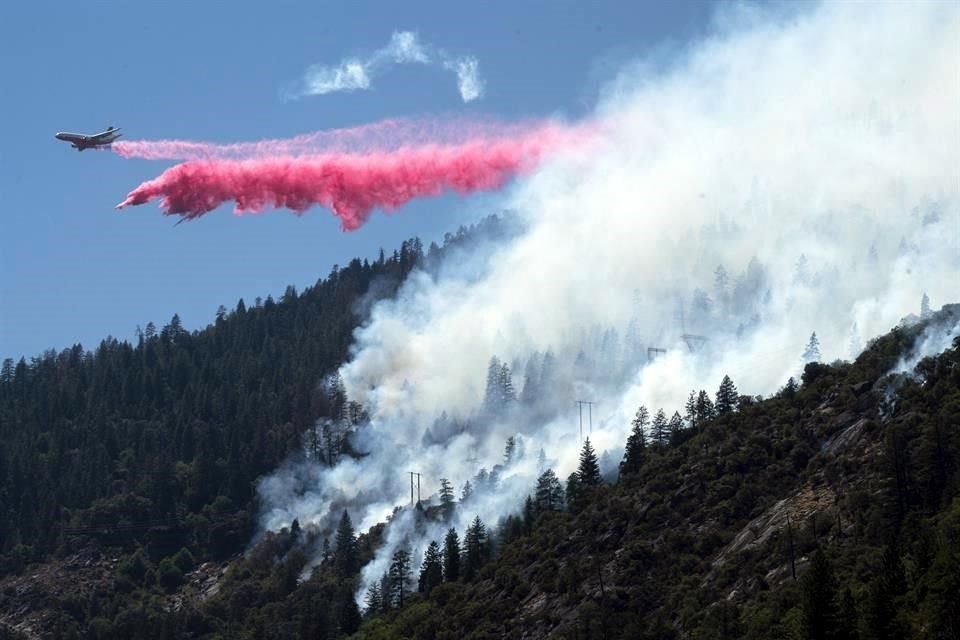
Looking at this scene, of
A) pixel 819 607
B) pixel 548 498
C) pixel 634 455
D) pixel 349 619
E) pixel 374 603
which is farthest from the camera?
pixel 548 498

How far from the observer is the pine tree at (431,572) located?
185250mm

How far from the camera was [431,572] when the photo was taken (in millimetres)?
186375

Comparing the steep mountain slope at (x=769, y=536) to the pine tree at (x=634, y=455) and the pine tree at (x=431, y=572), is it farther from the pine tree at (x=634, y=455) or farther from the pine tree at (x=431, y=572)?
the pine tree at (x=431, y=572)

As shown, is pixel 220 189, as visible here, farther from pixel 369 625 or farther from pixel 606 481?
pixel 606 481

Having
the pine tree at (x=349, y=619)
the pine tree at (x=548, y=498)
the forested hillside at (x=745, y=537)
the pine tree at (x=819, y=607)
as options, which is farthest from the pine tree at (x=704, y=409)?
the pine tree at (x=819, y=607)

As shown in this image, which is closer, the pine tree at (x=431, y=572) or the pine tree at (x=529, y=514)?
the pine tree at (x=431, y=572)

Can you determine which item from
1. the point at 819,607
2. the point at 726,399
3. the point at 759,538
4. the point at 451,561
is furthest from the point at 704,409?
the point at 819,607

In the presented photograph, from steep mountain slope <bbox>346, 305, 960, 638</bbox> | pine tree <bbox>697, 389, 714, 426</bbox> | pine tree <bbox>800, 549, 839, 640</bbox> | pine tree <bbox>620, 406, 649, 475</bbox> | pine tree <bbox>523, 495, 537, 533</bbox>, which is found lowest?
pine tree <bbox>800, 549, 839, 640</bbox>

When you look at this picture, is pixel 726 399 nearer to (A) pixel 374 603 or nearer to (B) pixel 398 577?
(B) pixel 398 577

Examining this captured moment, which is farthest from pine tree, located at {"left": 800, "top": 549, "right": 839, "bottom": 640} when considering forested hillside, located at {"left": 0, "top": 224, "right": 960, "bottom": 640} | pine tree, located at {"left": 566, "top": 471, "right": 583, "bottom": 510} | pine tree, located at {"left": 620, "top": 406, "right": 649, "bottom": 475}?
pine tree, located at {"left": 566, "top": 471, "right": 583, "bottom": 510}

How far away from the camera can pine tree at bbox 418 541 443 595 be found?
608 ft

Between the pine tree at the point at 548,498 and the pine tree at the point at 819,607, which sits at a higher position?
the pine tree at the point at 548,498

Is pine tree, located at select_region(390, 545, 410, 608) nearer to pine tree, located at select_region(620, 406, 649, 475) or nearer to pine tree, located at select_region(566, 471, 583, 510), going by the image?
pine tree, located at select_region(566, 471, 583, 510)

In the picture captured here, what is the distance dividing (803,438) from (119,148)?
65659 mm
